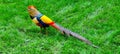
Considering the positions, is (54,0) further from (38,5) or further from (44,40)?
(44,40)

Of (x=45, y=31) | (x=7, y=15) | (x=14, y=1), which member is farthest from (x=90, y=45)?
(x=14, y=1)

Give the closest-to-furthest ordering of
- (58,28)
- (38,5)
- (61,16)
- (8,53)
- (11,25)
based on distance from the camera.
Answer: (8,53) < (58,28) < (11,25) < (61,16) < (38,5)

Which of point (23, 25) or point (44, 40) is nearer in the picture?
point (44, 40)

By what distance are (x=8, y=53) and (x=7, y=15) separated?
1.75 metres

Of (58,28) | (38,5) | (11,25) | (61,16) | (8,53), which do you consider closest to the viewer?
(8,53)

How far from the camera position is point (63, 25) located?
8.26 meters

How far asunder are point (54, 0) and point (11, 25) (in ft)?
5.49

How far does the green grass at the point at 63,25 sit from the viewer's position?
714cm

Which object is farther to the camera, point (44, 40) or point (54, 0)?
point (54, 0)

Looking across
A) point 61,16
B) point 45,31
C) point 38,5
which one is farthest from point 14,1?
point 45,31

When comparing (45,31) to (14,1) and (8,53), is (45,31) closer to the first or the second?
(8,53)

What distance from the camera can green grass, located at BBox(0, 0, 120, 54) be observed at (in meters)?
7.14

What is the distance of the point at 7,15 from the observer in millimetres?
8602

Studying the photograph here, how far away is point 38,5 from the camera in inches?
367
